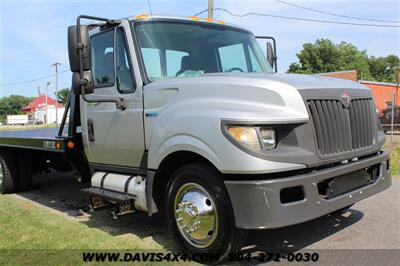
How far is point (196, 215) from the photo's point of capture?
3.98 meters

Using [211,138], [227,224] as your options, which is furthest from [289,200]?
[211,138]

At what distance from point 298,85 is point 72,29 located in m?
2.25

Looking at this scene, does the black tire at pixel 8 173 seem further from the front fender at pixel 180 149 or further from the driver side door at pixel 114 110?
the front fender at pixel 180 149

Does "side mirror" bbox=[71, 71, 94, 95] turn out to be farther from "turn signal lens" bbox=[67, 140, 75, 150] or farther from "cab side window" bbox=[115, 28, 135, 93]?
"turn signal lens" bbox=[67, 140, 75, 150]

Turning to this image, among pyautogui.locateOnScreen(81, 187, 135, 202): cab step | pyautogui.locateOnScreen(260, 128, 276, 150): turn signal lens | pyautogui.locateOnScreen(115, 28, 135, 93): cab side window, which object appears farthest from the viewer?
pyautogui.locateOnScreen(115, 28, 135, 93): cab side window

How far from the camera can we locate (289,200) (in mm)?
3609

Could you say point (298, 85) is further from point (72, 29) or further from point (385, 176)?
point (72, 29)

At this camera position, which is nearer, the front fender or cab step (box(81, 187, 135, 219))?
the front fender

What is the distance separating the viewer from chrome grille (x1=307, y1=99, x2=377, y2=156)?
150 inches

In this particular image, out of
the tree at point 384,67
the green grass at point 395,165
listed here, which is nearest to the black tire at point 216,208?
the green grass at point 395,165

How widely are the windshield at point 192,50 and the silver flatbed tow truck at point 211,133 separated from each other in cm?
1

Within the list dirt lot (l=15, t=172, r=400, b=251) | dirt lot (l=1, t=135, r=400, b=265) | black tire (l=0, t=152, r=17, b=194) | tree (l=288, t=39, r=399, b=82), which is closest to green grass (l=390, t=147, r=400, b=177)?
dirt lot (l=15, t=172, r=400, b=251)

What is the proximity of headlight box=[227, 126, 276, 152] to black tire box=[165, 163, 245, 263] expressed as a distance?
424 millimetres

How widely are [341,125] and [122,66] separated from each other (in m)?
2.41
